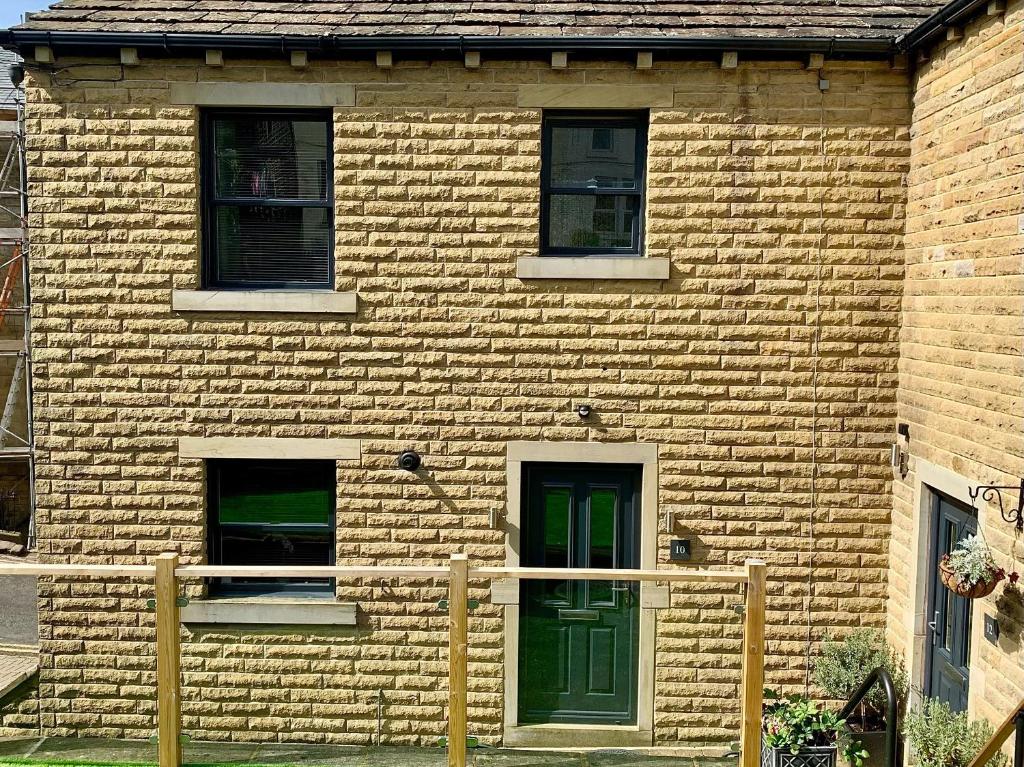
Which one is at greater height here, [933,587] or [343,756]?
[933,587]

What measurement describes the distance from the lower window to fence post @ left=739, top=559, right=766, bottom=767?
3492 mm

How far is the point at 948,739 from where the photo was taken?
5555 millimetres

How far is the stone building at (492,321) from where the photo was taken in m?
7.03

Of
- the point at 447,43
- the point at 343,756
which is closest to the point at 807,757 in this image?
the point at 343,756

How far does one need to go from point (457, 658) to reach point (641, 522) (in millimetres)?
2196

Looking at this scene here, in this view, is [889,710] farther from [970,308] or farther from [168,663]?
[168,663]

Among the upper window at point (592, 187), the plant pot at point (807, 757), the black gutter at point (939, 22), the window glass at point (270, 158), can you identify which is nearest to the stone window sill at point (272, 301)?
the window glass at point (270, 158)

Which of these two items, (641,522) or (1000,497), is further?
(641,522)

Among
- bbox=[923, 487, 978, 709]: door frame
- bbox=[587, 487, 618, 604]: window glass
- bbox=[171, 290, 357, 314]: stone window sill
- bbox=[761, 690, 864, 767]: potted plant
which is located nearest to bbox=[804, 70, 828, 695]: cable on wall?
bbox=[923, 487, 978, 709]: door frame

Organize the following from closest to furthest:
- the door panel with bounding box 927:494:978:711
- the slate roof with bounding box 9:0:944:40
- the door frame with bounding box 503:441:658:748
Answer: the door panel with bounding box 927:494:978:711, the slate roof with bounding box 9:0:944:40, the door frame with bounding box 503:441:658:748

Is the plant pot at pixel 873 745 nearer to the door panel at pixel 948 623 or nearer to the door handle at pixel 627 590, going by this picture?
the door panel at pixel 948 623

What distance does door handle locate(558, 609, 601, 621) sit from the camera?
6.99m

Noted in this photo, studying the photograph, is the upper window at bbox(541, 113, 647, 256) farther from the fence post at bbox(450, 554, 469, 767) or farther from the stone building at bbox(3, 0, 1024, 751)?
the fence post at bbox(450, 554, 469, 767)

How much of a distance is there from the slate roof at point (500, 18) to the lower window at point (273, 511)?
11.4ft
